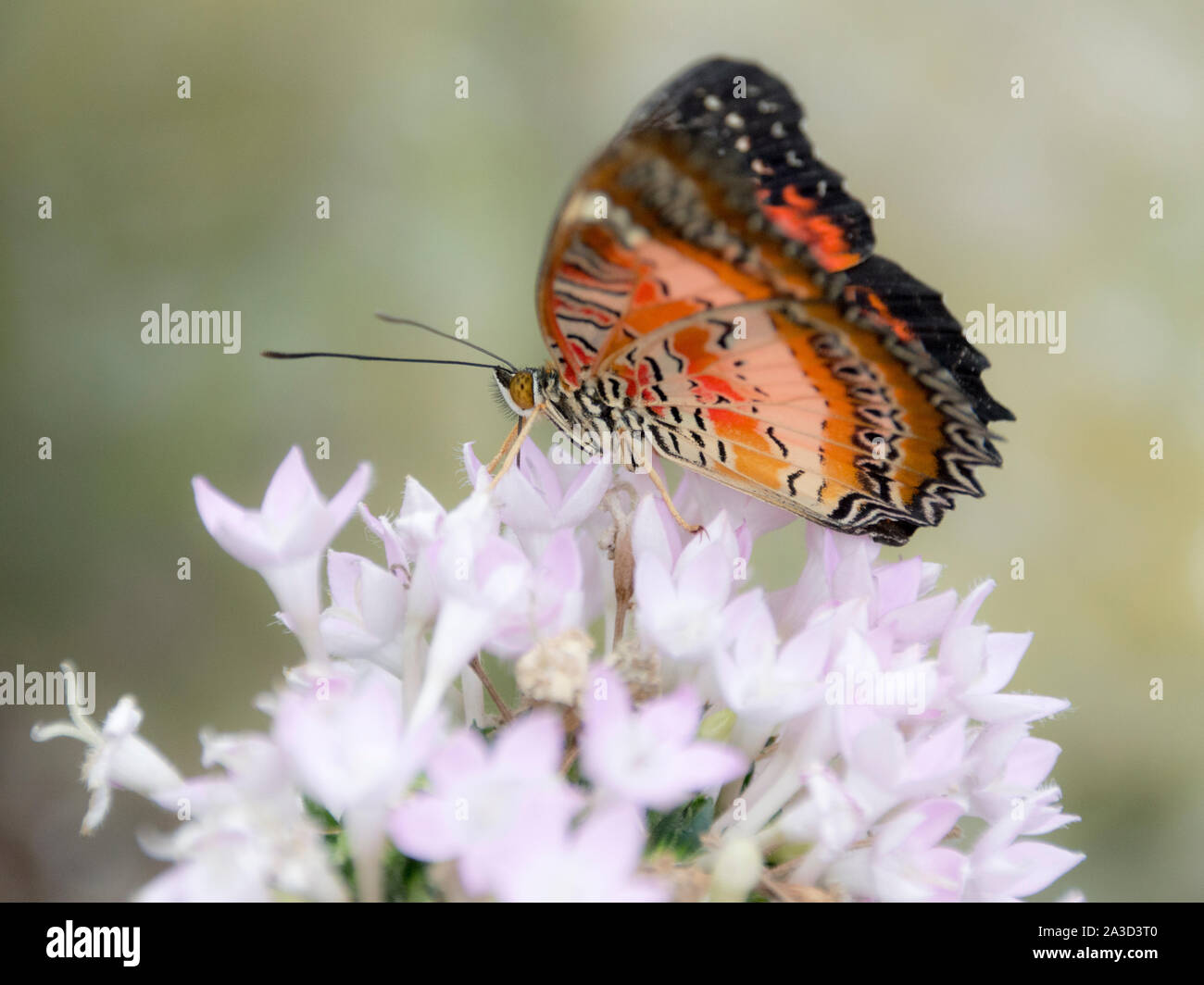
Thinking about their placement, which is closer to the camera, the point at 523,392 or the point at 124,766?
the point at 124,766

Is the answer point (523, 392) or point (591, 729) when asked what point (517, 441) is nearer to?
point (523, 392)

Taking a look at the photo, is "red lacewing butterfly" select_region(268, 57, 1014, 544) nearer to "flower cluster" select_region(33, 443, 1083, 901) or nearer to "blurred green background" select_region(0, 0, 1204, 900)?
"flower cluster" select_region(33, 443, 1083, 901)

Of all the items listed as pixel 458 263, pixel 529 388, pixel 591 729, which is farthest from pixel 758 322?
pixel 458 263

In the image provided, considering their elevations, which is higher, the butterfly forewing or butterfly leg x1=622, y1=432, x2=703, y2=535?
the butterfly forewing

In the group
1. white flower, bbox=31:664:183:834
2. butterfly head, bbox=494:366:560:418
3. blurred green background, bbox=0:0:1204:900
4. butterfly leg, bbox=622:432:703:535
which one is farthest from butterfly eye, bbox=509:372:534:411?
blurred green background, bbox=0:0:1204:900

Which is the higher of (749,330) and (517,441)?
(749,330)
